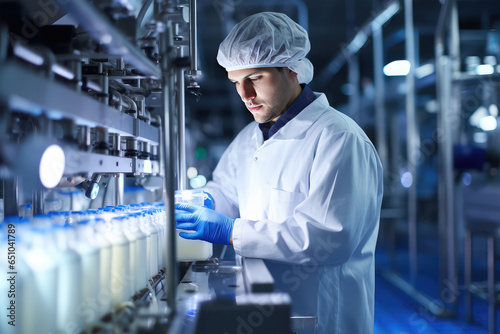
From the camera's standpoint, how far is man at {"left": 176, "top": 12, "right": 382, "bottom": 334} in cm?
129

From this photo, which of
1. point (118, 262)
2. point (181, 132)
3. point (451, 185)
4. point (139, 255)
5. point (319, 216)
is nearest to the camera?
point (118, 262)

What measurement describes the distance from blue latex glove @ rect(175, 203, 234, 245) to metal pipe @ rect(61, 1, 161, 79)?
0.53 meters

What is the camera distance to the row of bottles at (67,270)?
690mm

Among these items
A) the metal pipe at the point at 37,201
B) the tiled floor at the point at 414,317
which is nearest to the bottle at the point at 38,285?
the metal pipe at the point at 37,201

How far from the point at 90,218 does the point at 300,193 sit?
0.77 metres

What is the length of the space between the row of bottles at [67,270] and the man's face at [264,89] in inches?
29.3

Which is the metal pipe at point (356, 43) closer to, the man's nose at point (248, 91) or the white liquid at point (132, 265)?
the man's nose at point (248, 91)

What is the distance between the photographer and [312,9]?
5.02m

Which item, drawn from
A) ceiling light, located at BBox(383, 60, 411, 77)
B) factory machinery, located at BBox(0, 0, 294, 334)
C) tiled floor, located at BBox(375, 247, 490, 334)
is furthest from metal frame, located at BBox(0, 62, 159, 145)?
ceiling light, located at BBox(383, 60, 411, 77)

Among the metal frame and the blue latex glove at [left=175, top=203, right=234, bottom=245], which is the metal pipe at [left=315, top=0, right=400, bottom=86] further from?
the metal frame

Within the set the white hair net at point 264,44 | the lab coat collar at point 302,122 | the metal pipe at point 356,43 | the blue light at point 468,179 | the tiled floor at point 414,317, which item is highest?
the metal pipe at point 356,43

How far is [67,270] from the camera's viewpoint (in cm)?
75

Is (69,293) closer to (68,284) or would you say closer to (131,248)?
(68,284)

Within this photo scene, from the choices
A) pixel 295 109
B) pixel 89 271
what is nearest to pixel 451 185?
pixel 295 109
